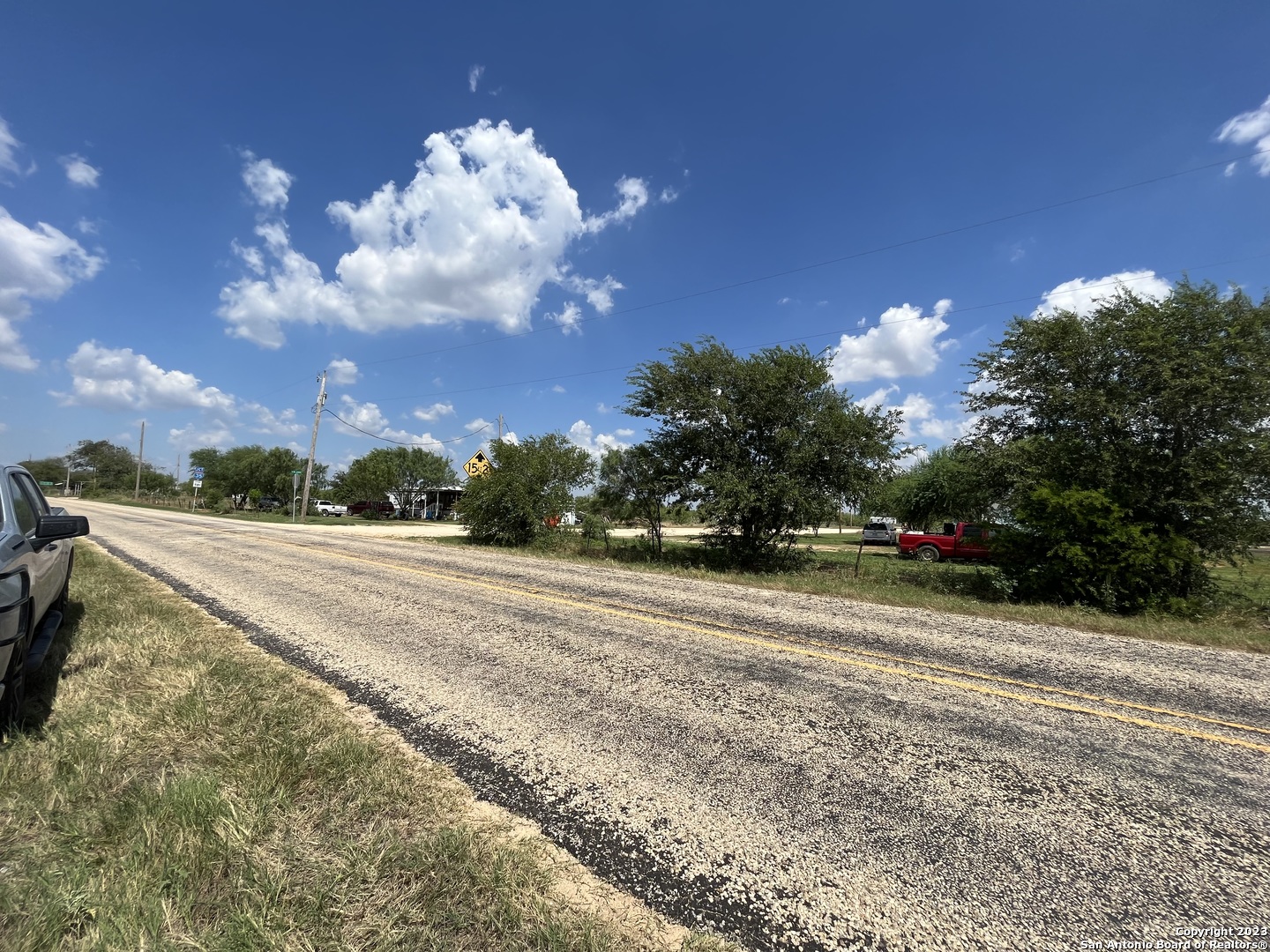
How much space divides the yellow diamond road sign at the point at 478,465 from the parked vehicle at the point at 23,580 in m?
16.4

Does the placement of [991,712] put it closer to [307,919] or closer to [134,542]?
[307,919]

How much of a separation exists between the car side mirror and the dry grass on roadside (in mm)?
1239

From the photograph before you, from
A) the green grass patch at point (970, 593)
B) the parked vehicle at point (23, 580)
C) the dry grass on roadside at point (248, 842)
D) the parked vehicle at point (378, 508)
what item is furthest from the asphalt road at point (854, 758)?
the parked vehicle at point (378, 508)

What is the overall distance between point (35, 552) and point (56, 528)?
22 cm

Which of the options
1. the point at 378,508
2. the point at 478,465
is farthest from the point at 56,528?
the point at 378,508

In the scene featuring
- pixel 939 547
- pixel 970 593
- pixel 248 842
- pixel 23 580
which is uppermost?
pixel 939 547

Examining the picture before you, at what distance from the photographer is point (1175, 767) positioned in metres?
3.47

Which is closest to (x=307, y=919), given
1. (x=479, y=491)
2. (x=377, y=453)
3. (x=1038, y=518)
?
(x=1038, y=518)

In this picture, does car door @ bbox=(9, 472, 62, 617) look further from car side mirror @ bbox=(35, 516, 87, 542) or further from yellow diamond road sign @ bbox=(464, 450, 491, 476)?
yellow diamond road sign @ bbox=(464, 450, 491, 476)

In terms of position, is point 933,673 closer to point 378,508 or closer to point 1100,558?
point 1100,558

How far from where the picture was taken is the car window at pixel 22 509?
13.9 feet

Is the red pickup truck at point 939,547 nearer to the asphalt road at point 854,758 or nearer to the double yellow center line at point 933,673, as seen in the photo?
the asphalt road at point 854,758

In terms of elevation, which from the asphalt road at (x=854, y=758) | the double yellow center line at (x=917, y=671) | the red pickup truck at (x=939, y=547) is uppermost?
the red pickup truck at (x=939, y=547)

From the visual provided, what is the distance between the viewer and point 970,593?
449 inches
